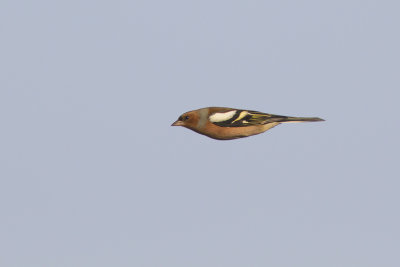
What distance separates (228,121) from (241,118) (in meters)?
0.60

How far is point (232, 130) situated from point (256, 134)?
1.17 meters

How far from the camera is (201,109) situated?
18.1 meters

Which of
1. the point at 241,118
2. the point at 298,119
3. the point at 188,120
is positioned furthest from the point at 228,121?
the point at 298,119

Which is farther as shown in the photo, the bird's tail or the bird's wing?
the bird's wing

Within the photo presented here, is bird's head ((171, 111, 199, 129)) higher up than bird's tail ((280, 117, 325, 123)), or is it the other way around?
bird's head ((171, 111, 199, 129))

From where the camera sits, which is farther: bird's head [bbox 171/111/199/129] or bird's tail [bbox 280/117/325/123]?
bird's head [bbox 171/111/199/129]

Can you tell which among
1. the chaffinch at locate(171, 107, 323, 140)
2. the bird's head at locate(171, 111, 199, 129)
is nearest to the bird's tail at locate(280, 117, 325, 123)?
the chaffinch at locate(171, 107, 323, 140)

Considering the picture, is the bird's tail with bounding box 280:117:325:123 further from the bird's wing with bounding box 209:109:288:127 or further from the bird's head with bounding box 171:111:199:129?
the bird's head with bounding box 171:111:199:129

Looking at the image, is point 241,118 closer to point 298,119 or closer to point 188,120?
point 188,120

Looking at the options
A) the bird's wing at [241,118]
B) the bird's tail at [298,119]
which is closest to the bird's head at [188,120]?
the bird's wing at [241,118]

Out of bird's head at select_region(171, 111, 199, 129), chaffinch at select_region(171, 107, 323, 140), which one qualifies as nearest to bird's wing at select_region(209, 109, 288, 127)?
chaffinch at select_region(171, 107, 323, 140)

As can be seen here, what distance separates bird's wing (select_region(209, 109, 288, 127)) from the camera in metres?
17.8

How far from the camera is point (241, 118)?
1794 cm

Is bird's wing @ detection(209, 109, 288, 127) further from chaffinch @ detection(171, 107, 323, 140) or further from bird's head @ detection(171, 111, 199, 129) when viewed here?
bird's head @ detection(171, 111, 199, 129)
